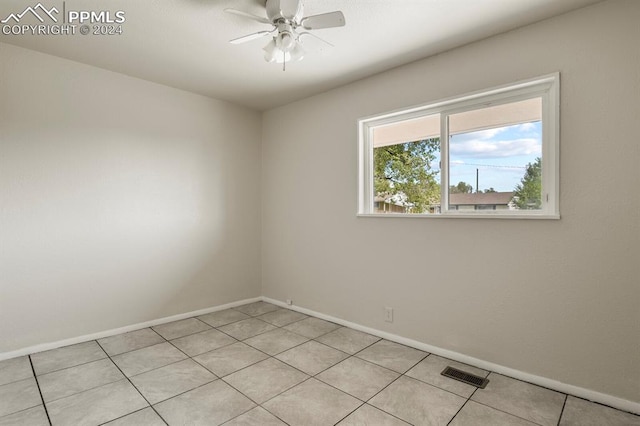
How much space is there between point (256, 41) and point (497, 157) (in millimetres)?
2129

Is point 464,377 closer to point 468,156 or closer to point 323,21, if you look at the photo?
point 468,156

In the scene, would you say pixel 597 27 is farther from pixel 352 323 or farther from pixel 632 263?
pixel 352 323

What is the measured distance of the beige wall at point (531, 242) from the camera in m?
1.99

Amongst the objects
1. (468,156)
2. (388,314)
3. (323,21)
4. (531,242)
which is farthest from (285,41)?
(388,314)

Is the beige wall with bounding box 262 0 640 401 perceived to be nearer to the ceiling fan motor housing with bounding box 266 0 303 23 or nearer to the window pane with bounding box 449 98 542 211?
the window pane with bounding box 449 98 542 211

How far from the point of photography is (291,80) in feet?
10.9

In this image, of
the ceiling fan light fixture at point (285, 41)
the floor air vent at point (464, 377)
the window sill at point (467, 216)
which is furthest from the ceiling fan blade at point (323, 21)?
the floor air vent at point (464, 377)

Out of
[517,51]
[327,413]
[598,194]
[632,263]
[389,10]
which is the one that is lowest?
[327,413]

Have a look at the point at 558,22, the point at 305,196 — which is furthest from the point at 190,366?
the point at 558,22

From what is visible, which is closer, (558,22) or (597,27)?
(597,27)

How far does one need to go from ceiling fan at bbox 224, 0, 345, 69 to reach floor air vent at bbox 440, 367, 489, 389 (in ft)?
8.27

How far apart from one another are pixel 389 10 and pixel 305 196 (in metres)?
2.15

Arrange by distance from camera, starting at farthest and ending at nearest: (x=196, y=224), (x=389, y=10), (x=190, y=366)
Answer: (x=196, y=224)
(x=190, y=366)
(x=389, y=10)

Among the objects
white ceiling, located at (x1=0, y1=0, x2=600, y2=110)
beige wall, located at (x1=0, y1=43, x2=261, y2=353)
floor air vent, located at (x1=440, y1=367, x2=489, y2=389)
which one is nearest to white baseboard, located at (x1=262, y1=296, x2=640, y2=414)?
floor air vent, located at (x1=440, y1=367, x2=489, y2=389)
